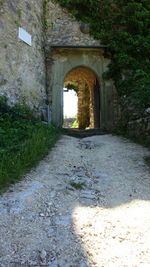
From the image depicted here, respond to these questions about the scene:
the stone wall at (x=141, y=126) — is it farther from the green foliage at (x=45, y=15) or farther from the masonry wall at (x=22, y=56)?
the green foliage at (x=45, y=15)

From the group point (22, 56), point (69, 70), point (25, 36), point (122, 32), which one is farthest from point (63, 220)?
point (122, 32)

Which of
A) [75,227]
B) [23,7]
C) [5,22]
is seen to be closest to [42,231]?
[75,227]

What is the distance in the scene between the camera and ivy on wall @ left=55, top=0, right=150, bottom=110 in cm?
694

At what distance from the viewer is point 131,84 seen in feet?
22.0

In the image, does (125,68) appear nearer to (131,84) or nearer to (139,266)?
(131,84)

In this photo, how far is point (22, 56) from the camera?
233 inches

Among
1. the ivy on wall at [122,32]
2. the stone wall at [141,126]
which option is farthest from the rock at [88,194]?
the ivy on wall at [122,32]

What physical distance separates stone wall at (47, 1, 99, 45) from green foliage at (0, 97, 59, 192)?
11.1ft

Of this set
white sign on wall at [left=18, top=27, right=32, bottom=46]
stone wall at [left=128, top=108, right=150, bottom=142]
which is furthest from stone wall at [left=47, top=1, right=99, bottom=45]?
stone wall at [left=128, top=108, right=150, bottom=142]

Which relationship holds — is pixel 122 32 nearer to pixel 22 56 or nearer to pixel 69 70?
pixel 69 70

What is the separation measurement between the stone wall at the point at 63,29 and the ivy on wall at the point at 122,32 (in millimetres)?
214

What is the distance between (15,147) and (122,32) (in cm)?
602

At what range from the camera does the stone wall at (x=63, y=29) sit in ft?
24.1

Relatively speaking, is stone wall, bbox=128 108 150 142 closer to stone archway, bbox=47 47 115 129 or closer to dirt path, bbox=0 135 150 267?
dirt path, bbox=0 135 150 267
